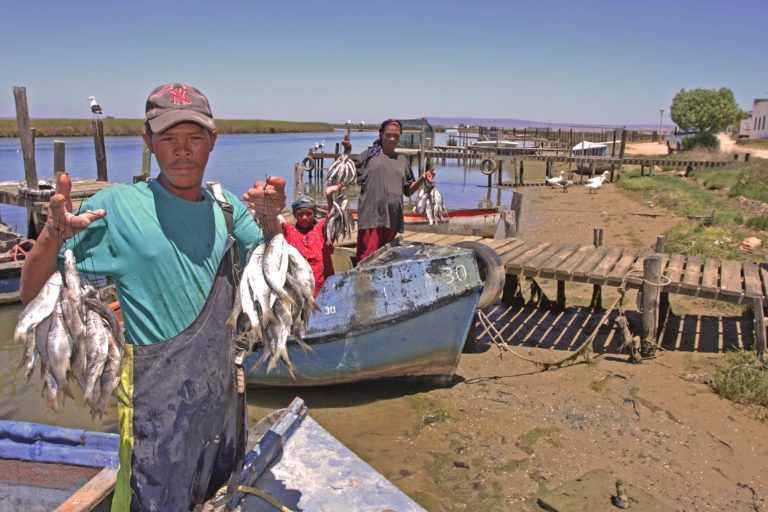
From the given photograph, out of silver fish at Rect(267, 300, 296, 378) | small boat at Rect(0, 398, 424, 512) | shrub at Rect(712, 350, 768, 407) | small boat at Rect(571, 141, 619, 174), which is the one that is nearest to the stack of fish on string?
small boat at Rect(0, 398, 424, 512)

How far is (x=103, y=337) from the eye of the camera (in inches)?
91.8

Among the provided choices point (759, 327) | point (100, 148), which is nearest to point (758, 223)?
point (759, 327)

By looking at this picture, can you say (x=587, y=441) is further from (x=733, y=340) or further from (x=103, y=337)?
(x=103, y=337)

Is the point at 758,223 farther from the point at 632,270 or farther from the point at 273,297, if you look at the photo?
the point at 273,297

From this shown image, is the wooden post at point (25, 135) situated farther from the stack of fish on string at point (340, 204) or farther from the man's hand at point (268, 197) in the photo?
the man's hand at point (268, 197)

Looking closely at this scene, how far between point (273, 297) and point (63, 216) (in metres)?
0.91

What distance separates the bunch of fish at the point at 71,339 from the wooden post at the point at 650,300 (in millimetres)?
7118

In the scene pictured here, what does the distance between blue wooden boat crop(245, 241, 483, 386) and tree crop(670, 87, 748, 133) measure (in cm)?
5040

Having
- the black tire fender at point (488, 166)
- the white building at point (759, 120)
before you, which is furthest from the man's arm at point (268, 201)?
the white building at point (759, 120)

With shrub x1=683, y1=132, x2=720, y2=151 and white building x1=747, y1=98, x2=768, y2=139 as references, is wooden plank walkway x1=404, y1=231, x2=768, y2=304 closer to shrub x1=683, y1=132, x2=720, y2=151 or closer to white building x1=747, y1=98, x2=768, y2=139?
shrub x1=683, y1=132, x2=720, y2=151

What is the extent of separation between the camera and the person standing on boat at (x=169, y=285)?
241 centimetres

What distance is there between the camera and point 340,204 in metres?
7.23

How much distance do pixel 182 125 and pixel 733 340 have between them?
8786mm

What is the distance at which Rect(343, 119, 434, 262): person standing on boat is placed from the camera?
725 centimetres
